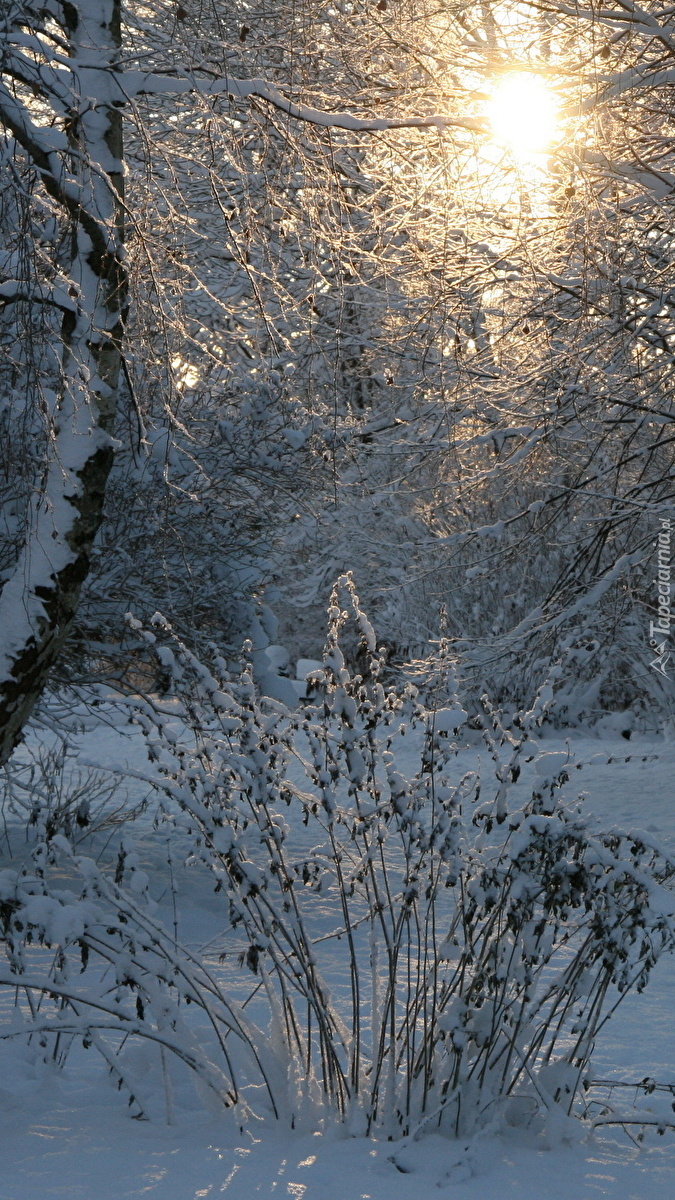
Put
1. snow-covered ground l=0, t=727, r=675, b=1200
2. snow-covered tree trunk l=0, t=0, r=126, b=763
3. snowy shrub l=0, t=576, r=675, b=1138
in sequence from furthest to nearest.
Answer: snow-covered tree trunk l=0, t=0, r=126, b=763 < snowy shrub l=0, t=576, r=675, b=1138 < snow-covered ground l=0, t=727, r=675, b=1200

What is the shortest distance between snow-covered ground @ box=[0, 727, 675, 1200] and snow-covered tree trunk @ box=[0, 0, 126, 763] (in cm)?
109

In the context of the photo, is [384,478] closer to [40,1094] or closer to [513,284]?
[513,284]

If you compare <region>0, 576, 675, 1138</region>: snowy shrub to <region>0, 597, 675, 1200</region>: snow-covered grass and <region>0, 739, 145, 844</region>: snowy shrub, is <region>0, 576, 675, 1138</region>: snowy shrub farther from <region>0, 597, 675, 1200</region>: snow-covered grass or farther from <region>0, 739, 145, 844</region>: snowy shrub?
<region>0, 739, 145, 844</region>: snowy shrub

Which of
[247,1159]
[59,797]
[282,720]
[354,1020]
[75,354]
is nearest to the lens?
[247,1159]

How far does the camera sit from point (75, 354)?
339cm

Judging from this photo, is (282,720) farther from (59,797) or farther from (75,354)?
(59,797)

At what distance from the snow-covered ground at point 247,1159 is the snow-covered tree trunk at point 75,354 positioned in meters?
1.09

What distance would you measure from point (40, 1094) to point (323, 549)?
11.4 m

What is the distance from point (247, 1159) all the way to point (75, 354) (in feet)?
7.65

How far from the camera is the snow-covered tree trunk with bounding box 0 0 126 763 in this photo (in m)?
3.34

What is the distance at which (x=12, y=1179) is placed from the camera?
113 inches

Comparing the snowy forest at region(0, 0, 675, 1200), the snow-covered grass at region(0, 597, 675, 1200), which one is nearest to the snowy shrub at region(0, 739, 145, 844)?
the snowy forest at region(0, 0, 675, 1200)

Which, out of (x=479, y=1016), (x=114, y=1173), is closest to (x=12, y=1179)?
(x=114, y=1173)

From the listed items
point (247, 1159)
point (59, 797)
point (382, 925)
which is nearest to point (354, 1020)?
point (382, 925)
